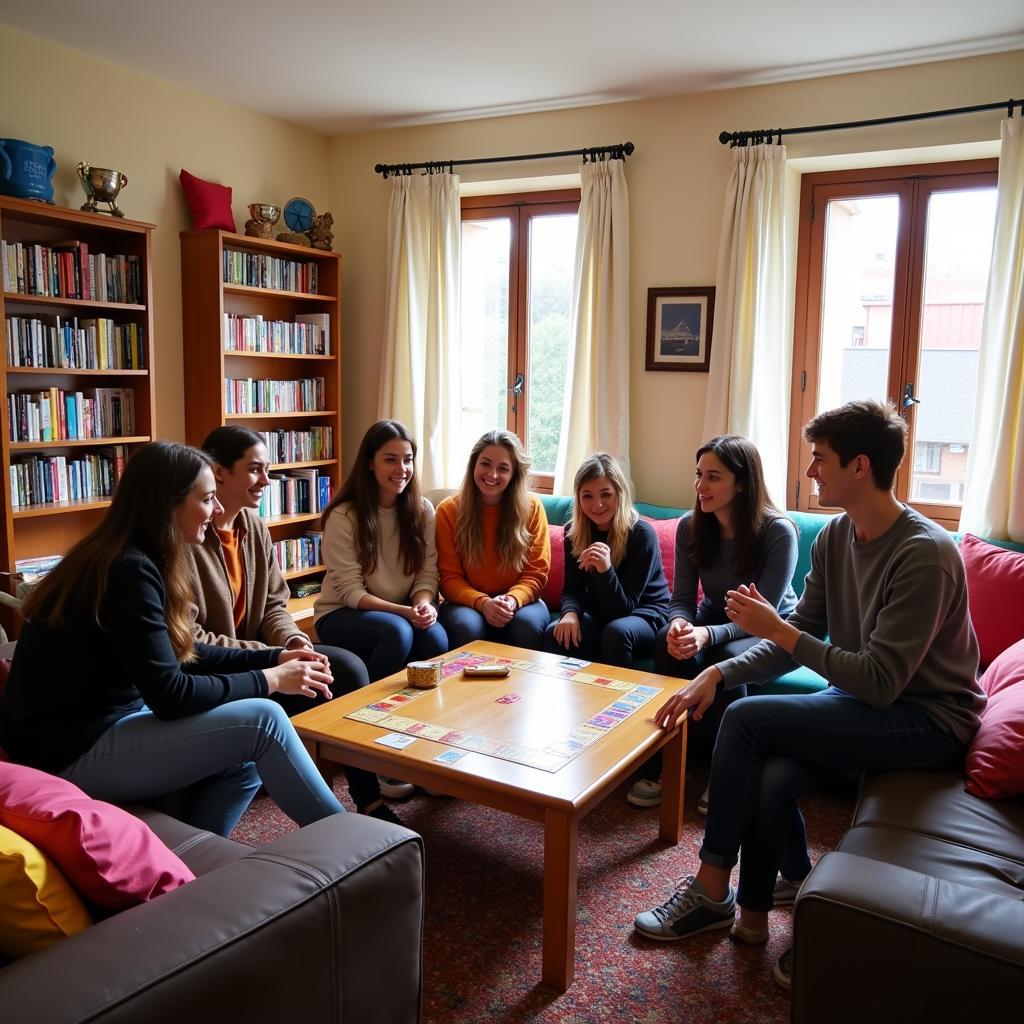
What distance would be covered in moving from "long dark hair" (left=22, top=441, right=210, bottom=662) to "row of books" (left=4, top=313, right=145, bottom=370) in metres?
1.92

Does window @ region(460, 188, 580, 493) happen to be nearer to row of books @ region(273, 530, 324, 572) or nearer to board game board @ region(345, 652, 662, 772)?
row of books @ region(273, 530, 324, 572)

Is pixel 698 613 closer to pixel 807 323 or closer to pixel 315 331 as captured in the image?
pixel 807 323

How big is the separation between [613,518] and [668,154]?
1.94 metres

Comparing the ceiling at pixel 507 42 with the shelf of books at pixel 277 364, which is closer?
the ceiling at pixel 507 42

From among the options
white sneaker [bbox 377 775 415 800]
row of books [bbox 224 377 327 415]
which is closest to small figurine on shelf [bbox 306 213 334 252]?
row of books [bbox 224 377 327 415]

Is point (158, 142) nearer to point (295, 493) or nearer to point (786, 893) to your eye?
point (295, 493)

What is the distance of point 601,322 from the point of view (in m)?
4.38

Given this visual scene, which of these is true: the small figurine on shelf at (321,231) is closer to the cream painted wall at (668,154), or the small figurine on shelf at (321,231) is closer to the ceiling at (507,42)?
the cream painted wall at (668,154)

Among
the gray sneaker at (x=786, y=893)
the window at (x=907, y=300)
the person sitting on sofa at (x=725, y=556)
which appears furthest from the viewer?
the window at (x=907, y=300)

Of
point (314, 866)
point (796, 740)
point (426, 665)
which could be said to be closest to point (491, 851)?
point (426, 665)

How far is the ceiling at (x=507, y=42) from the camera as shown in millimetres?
3334

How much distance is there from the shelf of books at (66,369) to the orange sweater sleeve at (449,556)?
4.60ft

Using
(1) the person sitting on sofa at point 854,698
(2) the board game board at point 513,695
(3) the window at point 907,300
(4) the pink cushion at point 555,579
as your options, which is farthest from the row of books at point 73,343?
(3) the window at point 907,300

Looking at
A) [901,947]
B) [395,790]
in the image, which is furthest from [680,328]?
[901,947]
